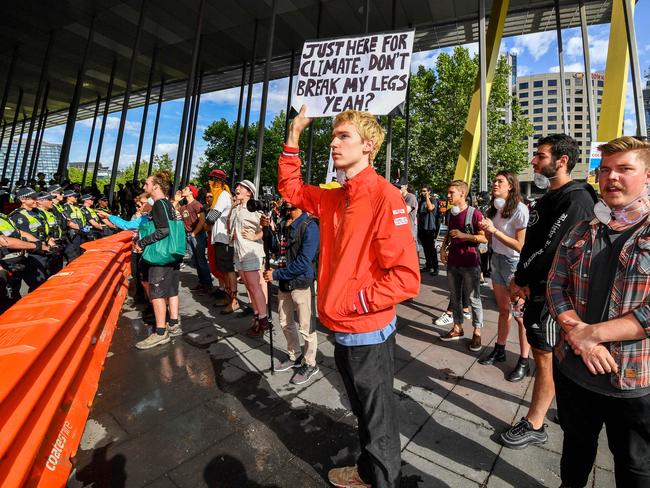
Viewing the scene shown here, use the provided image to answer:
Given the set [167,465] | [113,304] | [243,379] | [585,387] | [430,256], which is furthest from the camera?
[430,256]

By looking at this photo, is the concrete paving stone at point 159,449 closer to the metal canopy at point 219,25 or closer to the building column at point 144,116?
the metal canopy at point 219,25

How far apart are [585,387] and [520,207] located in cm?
237

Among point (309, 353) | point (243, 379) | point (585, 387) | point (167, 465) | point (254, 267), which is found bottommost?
point (167, 465)

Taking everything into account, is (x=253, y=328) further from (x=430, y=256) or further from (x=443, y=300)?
(x=430, y=256)

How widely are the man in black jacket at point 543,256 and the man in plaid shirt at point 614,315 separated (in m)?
0.70

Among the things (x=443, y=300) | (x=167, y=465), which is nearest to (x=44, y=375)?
(x=167, y=465)

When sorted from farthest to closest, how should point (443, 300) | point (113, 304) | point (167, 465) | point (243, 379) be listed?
1. point (443, 300)
2. point (113, 304)
3. point (243, 379)
4. point (167, 465)

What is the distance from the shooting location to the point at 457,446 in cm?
251

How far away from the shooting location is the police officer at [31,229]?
17.6 ft

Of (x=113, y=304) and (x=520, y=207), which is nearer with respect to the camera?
(x=520, y=207)

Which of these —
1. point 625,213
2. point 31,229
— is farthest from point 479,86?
point 31,229

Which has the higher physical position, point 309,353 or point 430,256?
point 430,256

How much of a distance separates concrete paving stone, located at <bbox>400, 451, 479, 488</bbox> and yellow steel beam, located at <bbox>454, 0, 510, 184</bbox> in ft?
31.2

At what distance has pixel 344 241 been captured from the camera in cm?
185
